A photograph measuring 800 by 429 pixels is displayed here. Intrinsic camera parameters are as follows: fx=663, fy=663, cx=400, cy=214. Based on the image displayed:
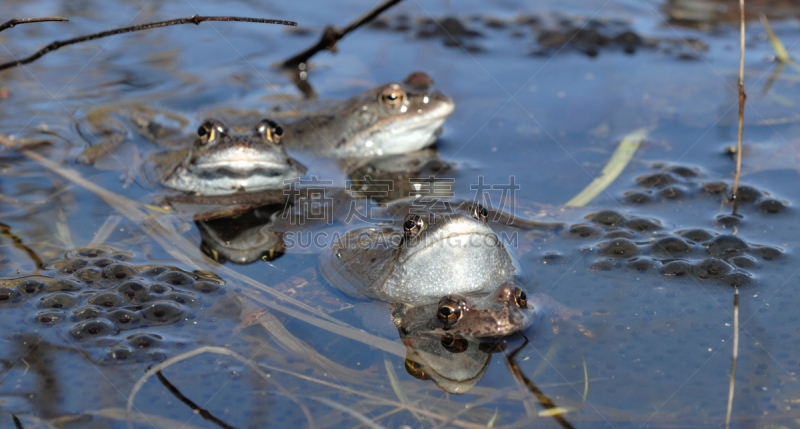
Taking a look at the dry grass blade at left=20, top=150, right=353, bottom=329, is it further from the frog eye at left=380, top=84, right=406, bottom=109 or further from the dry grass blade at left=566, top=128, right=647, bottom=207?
the frog eye at left=380, top=84, right=406, bottom=109

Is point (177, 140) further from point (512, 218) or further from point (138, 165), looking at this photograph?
point (512, 218)

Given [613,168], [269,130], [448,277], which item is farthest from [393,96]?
[448,277]

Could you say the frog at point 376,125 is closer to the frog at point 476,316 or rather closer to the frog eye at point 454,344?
the frog at point 476,316

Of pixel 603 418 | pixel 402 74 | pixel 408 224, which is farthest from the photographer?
pixel 402 74

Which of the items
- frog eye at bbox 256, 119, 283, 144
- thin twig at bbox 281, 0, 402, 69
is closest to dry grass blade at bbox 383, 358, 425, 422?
frog eye at bbox 256, 119, 283, 144

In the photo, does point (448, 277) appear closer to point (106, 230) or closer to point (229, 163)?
point (229, 163)

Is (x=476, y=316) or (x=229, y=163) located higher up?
(x=476, y=316)

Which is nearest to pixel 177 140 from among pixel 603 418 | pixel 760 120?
pixel 603 418
